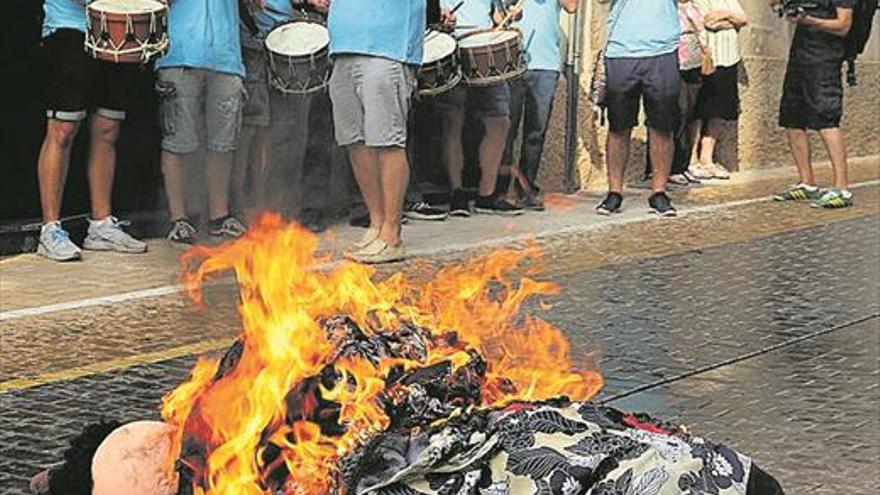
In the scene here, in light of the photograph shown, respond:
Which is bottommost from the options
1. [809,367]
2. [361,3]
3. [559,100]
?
[559,100]

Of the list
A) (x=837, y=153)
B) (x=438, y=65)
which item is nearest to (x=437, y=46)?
(x=438, y=65)

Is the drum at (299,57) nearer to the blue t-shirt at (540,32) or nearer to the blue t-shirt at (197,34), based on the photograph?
the blue t-shirt at (197,34)

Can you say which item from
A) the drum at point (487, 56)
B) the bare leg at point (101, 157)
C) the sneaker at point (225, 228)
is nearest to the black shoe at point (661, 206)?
the drum at point (487, 56)

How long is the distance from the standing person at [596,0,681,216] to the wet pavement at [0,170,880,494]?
1.59 meters

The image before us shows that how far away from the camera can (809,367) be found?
6.42 meters

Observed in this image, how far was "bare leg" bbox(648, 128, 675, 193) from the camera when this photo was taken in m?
11.2

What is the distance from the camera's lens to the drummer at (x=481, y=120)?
416 inches

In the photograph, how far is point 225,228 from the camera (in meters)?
9.17

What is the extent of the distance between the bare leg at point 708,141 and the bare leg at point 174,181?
6456mm

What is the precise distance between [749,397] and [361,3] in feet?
11.1

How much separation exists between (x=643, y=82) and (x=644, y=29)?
14.8 inches

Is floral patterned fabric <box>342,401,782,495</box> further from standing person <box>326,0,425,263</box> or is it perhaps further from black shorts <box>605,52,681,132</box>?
black shorts <box>605,52,681,132</box>

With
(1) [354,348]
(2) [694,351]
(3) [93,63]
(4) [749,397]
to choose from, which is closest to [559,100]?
(3) [93,63]

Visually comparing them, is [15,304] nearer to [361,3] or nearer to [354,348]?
[361,3]
